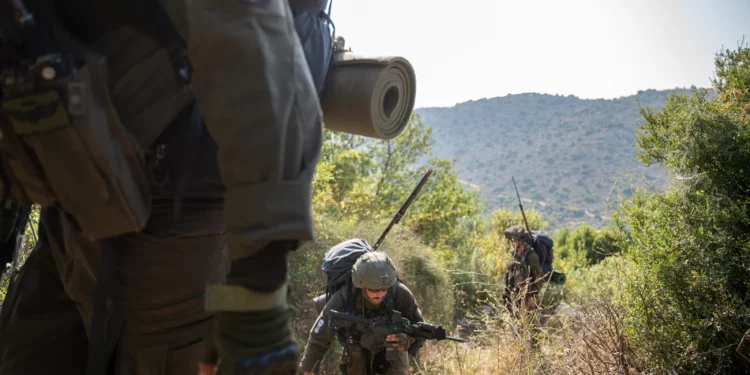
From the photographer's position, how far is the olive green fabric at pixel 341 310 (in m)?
4.61

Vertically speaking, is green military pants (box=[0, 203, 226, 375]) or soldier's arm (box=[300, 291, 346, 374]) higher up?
green military pants (box=[0, 203, 226, 375])

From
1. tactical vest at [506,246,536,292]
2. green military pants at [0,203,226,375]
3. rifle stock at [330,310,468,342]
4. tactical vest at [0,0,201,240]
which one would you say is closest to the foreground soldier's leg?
green military pants at [0,203,226,375]

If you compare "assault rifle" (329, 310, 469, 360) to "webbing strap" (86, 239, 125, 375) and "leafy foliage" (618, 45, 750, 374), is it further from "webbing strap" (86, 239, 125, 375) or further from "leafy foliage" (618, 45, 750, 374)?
"webbing strap" (86, 239, 125, 375)

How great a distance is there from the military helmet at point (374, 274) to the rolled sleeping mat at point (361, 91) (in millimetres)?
2817

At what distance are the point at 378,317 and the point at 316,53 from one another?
3380mm

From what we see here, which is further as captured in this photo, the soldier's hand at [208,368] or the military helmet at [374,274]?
the military helmet at [374,274]

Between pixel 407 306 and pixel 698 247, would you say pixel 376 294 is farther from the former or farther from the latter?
pixel 698 247

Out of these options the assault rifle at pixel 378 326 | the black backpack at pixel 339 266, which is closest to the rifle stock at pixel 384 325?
the assault rifle at pixel 378 326

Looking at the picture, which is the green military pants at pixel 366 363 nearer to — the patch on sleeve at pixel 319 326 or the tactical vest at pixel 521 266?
the patch on sleeve at pixel 319 326

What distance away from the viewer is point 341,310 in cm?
471

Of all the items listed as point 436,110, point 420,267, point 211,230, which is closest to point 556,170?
point 436,110

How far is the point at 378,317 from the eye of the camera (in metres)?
4.54

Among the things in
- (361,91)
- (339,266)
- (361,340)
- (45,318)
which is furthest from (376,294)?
(45,318)

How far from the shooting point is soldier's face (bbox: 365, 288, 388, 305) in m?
4.49
